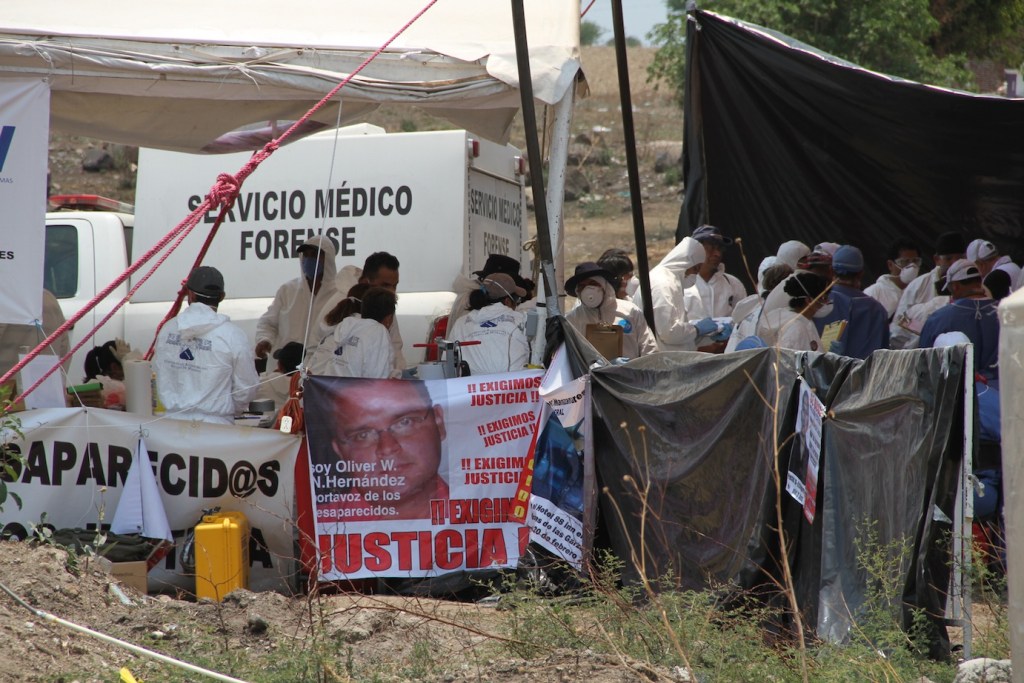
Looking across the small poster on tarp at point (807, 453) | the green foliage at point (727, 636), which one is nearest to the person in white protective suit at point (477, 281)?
the green foliage at point (727, 636)

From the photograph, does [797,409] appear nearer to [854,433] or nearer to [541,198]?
[854,433]

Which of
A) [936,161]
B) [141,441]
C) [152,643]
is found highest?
[936,161]

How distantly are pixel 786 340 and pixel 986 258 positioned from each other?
2.46 metres

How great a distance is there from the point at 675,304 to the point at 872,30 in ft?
Answer: 49.4

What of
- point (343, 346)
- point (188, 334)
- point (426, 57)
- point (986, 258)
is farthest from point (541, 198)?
point (986, 258)

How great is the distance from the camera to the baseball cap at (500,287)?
768cm

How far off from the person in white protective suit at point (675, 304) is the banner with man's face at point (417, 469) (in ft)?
7.47

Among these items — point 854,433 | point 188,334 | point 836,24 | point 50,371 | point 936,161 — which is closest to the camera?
point 854,433

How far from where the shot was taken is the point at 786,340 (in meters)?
7.19

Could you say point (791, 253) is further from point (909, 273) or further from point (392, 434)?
point (392, 434)

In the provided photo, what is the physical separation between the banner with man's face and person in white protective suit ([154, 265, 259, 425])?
701 mm

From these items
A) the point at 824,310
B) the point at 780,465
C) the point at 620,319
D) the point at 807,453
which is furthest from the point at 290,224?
the point at 807,453

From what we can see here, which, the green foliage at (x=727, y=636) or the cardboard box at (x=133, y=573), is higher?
the green foliage at (x=727, y=636)

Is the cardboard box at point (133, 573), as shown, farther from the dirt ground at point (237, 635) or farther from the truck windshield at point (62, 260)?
the truck windshield at point (62, 260)
